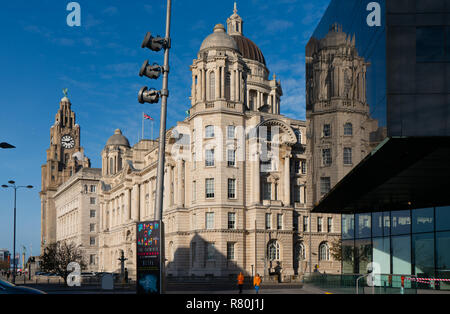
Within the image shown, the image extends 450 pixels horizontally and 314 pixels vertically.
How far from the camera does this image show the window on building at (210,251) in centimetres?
7962

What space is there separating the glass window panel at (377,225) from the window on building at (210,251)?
4082 centimetres

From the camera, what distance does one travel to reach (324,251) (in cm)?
8900

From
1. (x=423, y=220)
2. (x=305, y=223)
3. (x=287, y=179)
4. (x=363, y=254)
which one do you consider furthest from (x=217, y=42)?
(x=423, y=220)

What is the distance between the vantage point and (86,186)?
5960 inches

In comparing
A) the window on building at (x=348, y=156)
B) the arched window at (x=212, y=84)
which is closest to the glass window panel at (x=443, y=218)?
the window on building at (x=348, y=156)

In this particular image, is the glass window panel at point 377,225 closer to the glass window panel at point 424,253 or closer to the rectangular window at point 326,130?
the glass window panel at point 424,253

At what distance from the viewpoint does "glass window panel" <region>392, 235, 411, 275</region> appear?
3747cm

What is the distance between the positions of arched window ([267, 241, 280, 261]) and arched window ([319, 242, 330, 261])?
8470 millimetres

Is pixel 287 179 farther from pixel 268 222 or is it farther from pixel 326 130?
pixel 326 130

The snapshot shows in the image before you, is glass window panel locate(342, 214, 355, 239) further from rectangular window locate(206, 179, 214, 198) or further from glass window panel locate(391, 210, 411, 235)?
rectangular window locate(206, 179, 214, 198)

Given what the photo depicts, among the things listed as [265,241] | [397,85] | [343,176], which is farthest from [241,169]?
[397,85]

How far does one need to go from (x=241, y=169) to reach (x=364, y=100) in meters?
56.8

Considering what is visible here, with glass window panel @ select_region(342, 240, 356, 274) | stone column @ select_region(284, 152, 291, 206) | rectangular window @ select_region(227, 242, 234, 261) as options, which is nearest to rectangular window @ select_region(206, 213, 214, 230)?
rectangular window @ select_region(227, 242, 234, 261)
